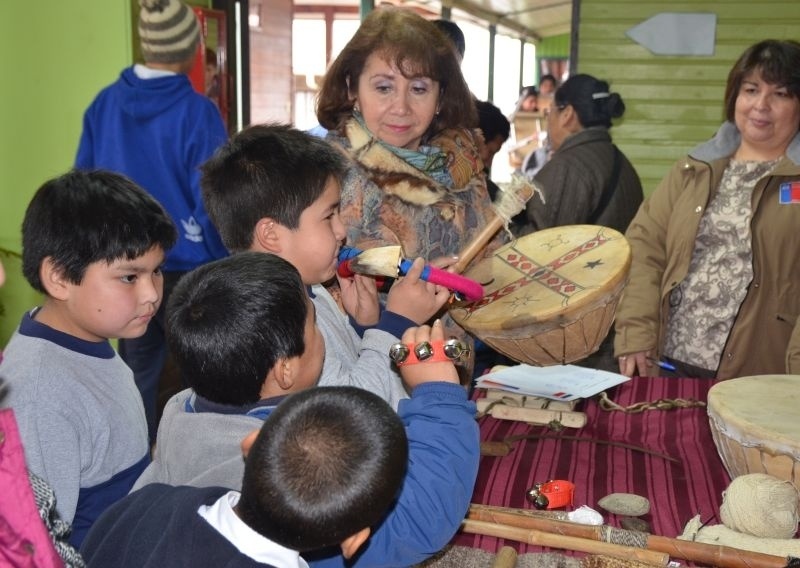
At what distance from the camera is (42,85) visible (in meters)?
4.71

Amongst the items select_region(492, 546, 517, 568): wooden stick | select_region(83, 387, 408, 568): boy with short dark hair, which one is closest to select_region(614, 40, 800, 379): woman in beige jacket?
select_region(492, 546, 517, 568): wooden stick

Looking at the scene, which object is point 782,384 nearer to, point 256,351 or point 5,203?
point 256,351

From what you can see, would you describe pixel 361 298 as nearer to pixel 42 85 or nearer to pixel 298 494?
pixel 298 494

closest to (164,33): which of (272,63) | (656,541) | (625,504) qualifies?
(625,504)

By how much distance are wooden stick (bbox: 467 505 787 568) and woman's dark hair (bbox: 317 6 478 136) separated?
1.15 m

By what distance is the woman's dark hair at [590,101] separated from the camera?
149 inches

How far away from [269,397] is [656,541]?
69cm

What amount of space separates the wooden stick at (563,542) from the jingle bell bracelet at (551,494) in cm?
16

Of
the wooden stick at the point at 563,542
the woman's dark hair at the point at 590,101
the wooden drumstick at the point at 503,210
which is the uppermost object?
the woman's dark hair at the point at 590,101

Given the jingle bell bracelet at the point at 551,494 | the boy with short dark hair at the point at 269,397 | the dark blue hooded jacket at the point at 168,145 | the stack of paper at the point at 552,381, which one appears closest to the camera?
the boy with short dark hair at the point at 269,397

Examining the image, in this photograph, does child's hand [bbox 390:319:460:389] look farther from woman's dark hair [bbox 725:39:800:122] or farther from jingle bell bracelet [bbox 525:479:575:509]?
woman's dark hair [bbox 725:39:800:122]

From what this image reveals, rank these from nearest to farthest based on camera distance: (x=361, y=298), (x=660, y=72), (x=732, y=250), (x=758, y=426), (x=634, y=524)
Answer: (x=634, y=524) < (x=758, y=426) < (x=361, y=298) < (x=732, y=250) < (x=660, y=72)

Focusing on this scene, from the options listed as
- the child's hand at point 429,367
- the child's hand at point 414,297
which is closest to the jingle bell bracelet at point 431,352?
the child's hand at point 429,367

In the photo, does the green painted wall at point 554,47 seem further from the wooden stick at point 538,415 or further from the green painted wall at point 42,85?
the wooden stick at point 538,415
